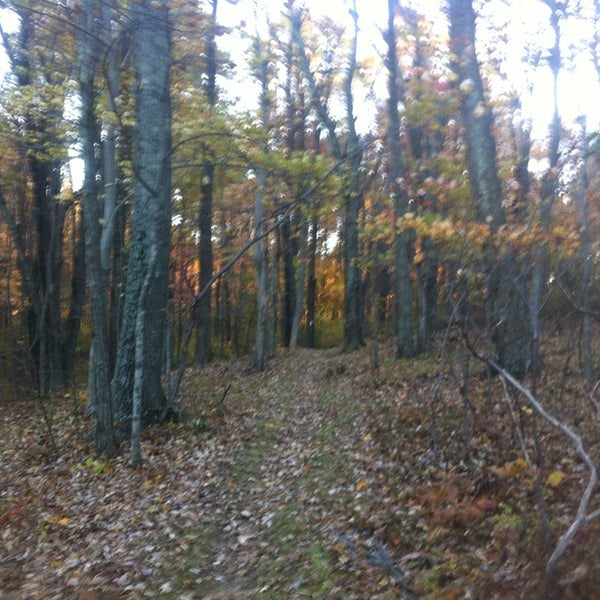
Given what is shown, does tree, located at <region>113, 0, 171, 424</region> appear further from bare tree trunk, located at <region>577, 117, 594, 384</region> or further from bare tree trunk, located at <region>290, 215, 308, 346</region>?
bare tree trunk, located at <region>290, 215, 308, 346</region>

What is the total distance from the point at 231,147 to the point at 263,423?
5.58 meters

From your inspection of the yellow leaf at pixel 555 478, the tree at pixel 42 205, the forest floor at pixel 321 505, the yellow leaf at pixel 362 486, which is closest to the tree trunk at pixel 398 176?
the forest floor at pixel 321 505

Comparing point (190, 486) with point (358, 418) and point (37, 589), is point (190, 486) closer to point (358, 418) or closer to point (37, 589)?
point (37, 589)

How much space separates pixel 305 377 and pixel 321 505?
37.8 feet

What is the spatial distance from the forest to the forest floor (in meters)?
0.04

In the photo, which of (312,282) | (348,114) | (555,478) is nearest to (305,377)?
(348,114)

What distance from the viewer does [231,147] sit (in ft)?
39.6

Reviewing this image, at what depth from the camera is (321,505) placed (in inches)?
293

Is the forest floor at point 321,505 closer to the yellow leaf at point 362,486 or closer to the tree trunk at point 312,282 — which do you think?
the yellow leaf at point 362,486

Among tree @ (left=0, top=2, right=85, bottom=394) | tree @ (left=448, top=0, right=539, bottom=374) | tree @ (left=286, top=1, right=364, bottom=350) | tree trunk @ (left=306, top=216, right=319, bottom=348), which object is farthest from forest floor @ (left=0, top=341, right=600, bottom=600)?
tree trunk @ (left=306, top=216, right=319, bottom=348)

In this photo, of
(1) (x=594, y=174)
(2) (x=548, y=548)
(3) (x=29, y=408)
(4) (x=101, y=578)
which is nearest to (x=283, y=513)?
(4) (x=101, y=578)

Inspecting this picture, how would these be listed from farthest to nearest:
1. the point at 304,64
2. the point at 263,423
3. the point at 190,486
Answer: the point at 304,64 < the point at 263,423 < the point at 190,486

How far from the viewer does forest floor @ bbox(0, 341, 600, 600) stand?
5.36 meters

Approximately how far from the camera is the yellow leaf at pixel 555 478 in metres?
6.07
